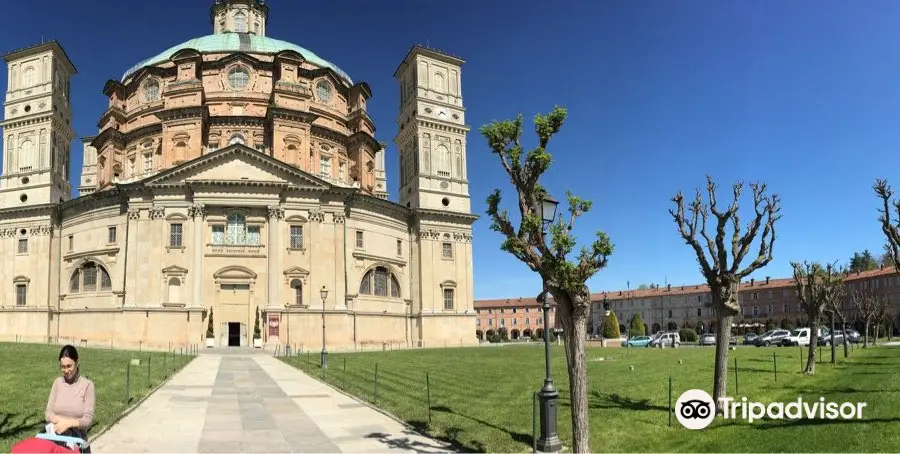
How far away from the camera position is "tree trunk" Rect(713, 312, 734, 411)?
54.7ft

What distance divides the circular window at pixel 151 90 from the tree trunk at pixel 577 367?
→ 197 ft

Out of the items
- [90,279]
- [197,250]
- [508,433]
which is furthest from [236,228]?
[508,433]

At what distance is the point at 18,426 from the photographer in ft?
45.7

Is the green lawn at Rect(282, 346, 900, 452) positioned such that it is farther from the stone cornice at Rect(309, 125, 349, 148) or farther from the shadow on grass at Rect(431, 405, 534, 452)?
the stone cornice at Rect(309, 125, 349, 148)

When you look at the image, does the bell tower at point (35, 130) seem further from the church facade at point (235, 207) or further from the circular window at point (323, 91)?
the circular window at point (323, 91)

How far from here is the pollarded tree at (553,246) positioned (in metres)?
11.9

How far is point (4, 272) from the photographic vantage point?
60750 mm

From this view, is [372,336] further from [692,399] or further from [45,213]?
[692,399]

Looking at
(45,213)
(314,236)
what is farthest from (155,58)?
(314,236)

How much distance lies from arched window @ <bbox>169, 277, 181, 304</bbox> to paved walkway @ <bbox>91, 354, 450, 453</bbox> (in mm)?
29750

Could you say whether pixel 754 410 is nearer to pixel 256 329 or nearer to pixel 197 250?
pixel 256 329

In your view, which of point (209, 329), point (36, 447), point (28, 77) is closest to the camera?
point (36, 447)

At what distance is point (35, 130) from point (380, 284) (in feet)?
113

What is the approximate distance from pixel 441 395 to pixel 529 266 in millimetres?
9244
